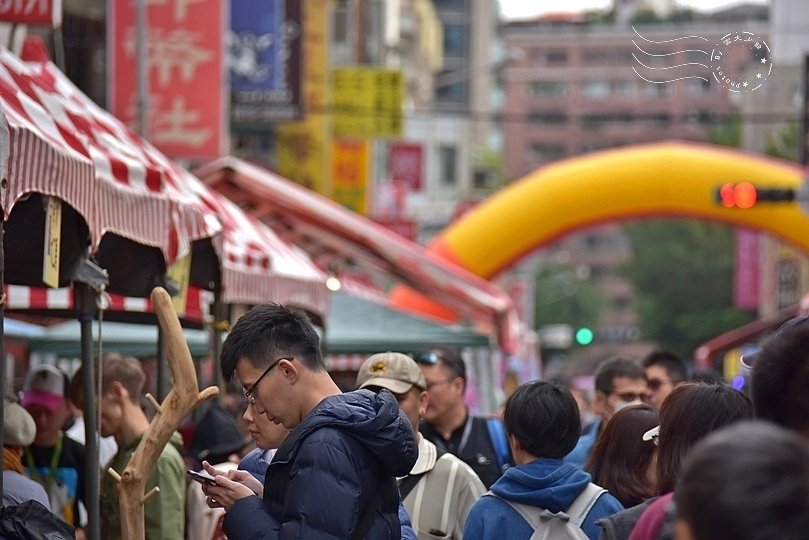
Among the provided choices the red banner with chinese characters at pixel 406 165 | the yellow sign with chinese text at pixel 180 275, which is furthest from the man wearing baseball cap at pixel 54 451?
the red banner with chinese characters at pixel 406 165

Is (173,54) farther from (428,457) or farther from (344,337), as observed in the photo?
(428,457)

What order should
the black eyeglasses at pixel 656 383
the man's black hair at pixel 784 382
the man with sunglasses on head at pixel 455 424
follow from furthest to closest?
the black eyeglasses at pixel 656 383 → the man with sunglasses on head at pixel 455 424 → the man's black hair at pixel 784 382

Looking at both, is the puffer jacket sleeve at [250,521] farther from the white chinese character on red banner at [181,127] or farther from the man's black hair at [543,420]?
the white chinese character on red banner at [181,127]

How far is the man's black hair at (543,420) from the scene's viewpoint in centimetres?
527

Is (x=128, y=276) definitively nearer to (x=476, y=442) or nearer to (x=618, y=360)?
(x=476, y=442)

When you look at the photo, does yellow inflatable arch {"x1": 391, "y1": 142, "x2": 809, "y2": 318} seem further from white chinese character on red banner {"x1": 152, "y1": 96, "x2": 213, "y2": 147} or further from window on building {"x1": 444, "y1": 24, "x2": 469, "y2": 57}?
window on building {"x1": 444, "y1": 24, "x2": 469, "y2": 57}

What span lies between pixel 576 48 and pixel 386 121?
11374cm

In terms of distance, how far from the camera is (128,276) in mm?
7320

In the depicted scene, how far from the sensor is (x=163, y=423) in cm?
476

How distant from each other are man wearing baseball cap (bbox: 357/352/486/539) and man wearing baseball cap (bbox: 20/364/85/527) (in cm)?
201

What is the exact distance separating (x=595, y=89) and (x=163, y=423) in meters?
140

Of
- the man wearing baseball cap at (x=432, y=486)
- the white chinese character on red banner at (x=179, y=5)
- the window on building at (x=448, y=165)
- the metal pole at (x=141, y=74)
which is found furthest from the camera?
the window on building at (x=448, y=165)

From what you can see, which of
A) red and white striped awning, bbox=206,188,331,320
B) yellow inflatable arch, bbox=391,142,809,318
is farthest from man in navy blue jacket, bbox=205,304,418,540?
yellow inflatable arch, bbox=391,142,809,318

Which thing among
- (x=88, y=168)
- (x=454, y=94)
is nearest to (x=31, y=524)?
(x=88, y=168)
